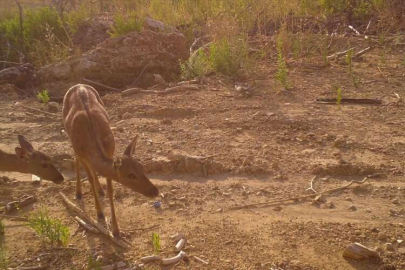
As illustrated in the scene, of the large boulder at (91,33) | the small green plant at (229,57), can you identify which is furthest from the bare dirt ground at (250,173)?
the large boulder at (91,33)

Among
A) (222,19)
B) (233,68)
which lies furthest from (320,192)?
(222,19)

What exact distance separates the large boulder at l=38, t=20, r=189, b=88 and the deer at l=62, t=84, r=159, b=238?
4288 mm

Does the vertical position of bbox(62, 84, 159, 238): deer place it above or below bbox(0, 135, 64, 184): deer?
above

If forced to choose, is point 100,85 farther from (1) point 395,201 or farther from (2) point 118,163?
(1) point 395,201

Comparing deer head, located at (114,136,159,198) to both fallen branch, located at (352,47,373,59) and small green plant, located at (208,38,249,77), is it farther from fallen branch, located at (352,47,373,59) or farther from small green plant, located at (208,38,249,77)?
fallen branch, located at (352,47,373,59)

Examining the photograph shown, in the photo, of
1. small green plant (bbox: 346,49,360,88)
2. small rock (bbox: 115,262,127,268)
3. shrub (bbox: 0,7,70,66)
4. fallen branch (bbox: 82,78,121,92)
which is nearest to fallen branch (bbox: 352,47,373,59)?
small green plant (bbox: 346,49,360,88)

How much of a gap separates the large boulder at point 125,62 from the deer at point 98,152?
14.1ft

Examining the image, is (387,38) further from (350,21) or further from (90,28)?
(90,28)

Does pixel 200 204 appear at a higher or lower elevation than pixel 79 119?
lower

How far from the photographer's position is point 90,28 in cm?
1300

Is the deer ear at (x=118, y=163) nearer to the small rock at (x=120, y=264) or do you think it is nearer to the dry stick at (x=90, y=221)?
the dry stick at (x=90, y=221)

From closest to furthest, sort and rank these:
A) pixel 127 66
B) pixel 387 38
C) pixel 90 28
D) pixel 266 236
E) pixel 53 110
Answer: pixel 266 236 → pixel 53 110 → pixel 127 66 → pixel 387 38 → pixel 90 28

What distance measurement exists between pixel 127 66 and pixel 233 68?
253 centimetres

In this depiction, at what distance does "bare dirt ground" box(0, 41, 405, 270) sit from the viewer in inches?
198
